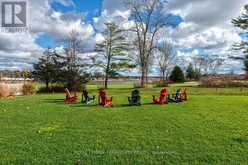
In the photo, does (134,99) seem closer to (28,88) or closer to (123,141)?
(123,141)

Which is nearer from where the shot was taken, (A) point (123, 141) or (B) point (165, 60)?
(A) point (123, 141)

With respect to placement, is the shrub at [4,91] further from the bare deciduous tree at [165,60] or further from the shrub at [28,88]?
the bare deciduous tree at [165,60]

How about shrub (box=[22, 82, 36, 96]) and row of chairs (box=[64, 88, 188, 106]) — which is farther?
shrub (box=[22, 82, 36, 96])

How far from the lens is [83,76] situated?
30.5m

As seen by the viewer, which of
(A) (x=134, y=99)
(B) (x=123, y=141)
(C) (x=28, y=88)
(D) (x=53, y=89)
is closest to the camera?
(B) (x=123, y=141)

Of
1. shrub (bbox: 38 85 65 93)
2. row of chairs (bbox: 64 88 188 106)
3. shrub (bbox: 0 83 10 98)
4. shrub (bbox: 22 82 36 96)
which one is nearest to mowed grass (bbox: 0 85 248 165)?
row of chairs (bbox: 64 88 188 106)

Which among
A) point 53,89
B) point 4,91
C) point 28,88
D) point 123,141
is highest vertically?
point 28,88

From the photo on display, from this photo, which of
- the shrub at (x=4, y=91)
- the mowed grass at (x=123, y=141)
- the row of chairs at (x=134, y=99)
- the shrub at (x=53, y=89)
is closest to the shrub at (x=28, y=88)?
the shrub at (x=4, y=91)

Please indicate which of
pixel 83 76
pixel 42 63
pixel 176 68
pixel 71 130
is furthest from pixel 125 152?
pixel 176 68

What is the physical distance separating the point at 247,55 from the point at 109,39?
21176mm

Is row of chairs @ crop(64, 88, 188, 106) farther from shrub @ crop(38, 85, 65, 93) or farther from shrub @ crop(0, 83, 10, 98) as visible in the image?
shrub @ crop(38, 85, 65, 93)

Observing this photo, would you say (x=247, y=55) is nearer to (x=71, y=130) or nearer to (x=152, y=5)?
(x=152, y=5)

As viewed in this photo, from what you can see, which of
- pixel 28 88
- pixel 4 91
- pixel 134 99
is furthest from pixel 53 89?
pixel 134 99

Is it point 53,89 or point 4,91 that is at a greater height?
point 4,91
